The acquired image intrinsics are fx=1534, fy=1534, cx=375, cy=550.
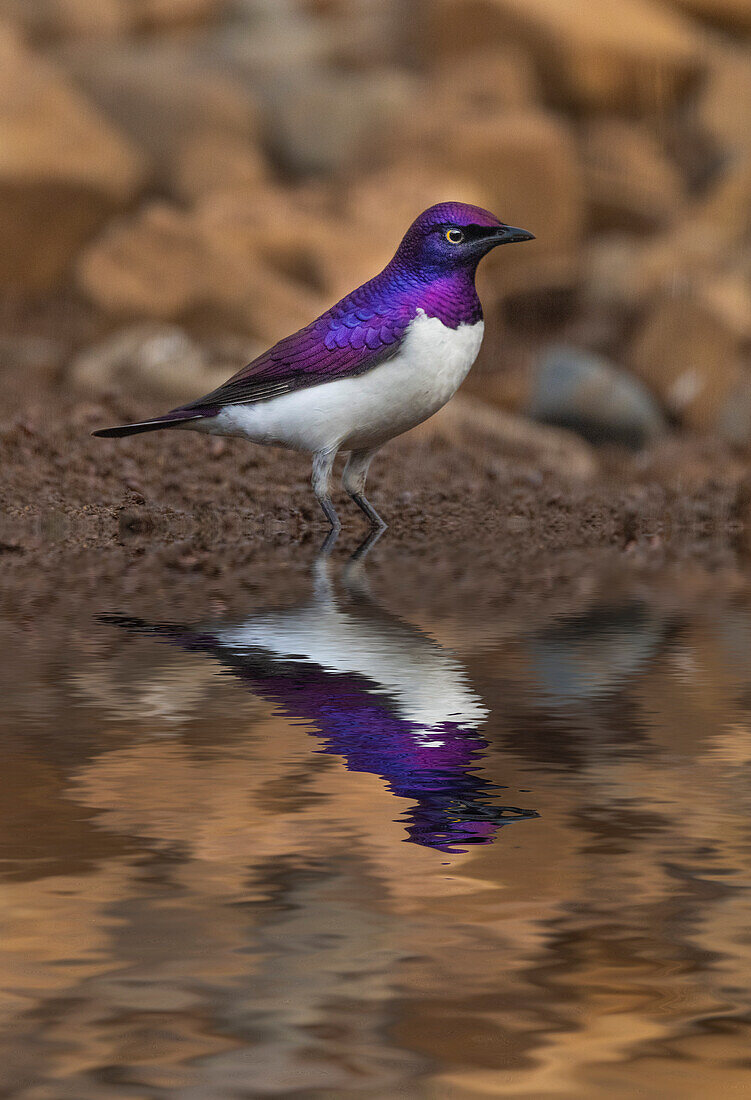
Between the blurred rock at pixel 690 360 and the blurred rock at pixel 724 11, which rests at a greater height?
the blurred rock at pixel 724 11

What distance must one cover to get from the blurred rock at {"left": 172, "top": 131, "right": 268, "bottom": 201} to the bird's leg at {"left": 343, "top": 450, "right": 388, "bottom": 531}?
7.06m

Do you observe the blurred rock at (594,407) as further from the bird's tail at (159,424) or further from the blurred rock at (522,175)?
the bird's tail at (159,424)

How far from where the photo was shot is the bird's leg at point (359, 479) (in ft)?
17.2

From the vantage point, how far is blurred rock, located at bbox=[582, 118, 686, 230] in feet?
40.8

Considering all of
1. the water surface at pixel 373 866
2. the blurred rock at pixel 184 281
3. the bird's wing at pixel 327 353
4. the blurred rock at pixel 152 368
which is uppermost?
the blurred rock at pixel 184 281

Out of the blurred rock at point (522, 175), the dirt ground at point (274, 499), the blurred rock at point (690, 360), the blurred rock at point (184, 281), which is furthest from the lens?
the blurred rock at point (522, 175)

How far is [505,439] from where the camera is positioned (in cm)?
776

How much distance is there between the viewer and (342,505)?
5.59m

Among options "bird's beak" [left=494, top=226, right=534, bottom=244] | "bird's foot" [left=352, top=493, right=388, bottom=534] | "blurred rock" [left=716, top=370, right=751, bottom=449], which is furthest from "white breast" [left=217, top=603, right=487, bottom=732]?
"blurred rock" [left=716, top=370, right=751, bottom=449]

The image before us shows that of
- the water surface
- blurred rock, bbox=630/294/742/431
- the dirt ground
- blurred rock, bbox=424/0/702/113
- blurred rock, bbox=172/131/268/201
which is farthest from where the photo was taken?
blurred rock, bbox=424/0/702/113

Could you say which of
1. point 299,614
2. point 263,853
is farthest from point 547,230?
point 263,853

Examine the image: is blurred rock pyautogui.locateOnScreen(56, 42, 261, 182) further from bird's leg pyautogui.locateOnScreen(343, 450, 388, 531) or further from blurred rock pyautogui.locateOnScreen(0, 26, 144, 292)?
bird's leg pyautogui.locateOnScreen(343, 450, 388, 531)

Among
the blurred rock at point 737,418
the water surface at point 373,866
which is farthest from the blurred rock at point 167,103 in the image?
the water surface at point 373,866

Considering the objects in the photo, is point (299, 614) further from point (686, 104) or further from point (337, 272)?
point (686, 104)
